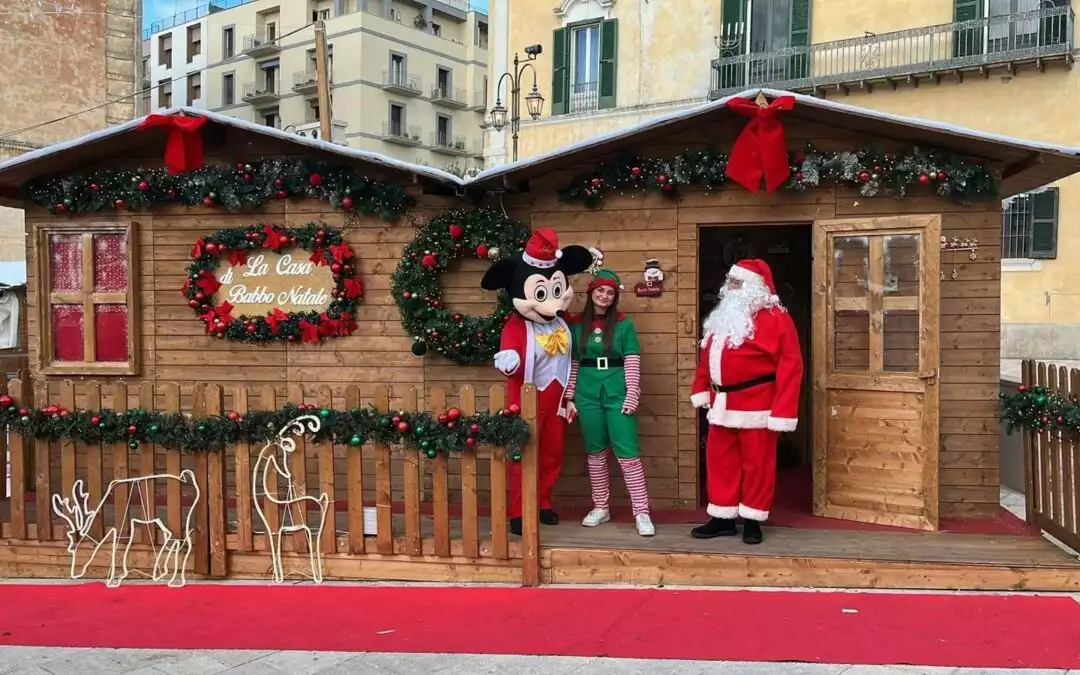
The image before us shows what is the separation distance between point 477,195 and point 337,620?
3.20 m

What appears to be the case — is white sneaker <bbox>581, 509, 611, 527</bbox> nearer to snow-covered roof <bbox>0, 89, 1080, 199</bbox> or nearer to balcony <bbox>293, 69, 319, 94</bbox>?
snow-covered roof <bbox>0, 89, 1080, 199</bbox>

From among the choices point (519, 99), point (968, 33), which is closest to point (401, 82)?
point (519, 99)

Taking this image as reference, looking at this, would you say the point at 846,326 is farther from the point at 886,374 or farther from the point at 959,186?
the point at 959,186

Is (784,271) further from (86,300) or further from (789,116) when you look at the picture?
(86,300)

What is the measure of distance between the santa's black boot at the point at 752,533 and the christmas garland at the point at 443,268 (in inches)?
84.5

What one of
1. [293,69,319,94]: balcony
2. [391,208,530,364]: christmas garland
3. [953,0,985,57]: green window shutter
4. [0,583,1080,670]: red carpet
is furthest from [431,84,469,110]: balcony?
[0,583,1080,670]: red carpet

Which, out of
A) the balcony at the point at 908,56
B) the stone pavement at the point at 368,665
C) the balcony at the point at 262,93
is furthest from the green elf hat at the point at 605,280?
the balcony at the point at 262,93

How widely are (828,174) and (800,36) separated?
12999 millimetres

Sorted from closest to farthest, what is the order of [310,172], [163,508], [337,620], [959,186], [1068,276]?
1. [337,620]
2. [959,186]
3. [163,508]
4. [310,172]
5. [1068,276]

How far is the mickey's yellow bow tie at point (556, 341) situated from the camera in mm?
5465

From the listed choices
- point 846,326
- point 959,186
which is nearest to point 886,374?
point 846,326

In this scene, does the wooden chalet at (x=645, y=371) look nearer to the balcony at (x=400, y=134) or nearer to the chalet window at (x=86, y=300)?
the chalet window at (x=86, y=300)

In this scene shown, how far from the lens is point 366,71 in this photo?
39.6 m

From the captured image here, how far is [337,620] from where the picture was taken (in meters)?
4.38
